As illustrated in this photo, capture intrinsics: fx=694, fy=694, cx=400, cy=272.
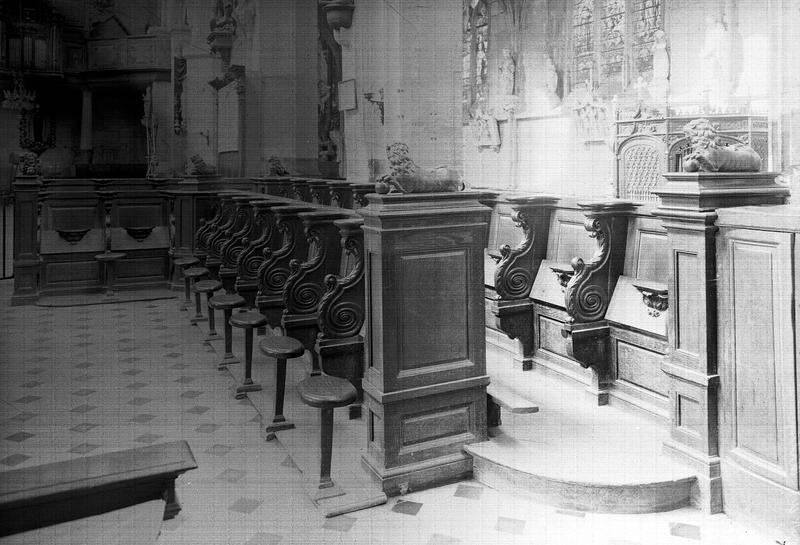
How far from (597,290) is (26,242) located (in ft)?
22.7

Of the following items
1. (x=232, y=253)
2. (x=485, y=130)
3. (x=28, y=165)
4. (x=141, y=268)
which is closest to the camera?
(x=232, y=253)

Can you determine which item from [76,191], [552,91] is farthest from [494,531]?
[552,91]

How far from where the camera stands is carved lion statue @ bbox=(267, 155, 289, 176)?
10586 millimetres

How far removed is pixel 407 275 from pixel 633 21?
340 inches

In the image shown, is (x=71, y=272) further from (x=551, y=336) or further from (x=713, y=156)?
(x=713, y=156)

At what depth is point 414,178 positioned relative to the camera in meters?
3.18

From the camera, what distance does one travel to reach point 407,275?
10.4 ft

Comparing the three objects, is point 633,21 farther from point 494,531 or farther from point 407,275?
point 494,531

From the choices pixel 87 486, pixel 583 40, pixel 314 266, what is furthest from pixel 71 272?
pixel 583 40

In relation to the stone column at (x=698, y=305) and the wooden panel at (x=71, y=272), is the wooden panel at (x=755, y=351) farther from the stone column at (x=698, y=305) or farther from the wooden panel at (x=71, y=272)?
the wooden panel at (x=71, y=272)

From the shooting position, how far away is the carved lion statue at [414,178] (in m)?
3.18

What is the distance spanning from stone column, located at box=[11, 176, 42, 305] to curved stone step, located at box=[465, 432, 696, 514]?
690 centimetres

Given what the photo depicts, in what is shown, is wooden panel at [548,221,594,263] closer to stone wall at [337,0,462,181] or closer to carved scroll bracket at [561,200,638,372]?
carved scroll bracket at [561,200,638,372]

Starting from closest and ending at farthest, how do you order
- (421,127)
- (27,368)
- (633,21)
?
(27,368) → (421,127) → (633,21)
